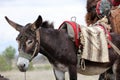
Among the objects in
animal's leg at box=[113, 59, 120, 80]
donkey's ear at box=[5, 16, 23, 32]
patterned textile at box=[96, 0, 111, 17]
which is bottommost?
animal's leg at box=[113, 59, 120, 80]

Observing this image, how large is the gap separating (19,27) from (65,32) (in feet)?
3.31

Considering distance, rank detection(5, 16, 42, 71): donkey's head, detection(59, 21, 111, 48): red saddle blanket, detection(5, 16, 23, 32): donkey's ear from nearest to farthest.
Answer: detection(5, 16, 42, 71): donkey's head
detection(5, 16, 23, 32): donkey's ear
detection(59, 21, 111, 48): red saddle blanket

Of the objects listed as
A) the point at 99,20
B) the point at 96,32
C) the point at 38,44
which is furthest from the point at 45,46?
the point at 99,20

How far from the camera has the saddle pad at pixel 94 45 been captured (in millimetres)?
11617

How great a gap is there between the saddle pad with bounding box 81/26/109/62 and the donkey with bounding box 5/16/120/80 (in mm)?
176

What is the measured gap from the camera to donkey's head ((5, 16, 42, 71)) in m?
10.9

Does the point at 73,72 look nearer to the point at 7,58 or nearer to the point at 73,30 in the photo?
the point at 73,30

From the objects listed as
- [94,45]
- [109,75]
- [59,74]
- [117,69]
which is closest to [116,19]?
[109,75]

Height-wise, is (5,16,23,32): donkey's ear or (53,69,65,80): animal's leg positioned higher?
(5,16,23,32): donkey's ear

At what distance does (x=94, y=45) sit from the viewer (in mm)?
11734

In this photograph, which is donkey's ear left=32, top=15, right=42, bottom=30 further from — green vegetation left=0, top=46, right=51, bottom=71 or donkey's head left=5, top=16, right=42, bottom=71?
green vegetation left=0, top=46, right=51, bottom=71

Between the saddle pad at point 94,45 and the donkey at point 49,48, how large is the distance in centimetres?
18

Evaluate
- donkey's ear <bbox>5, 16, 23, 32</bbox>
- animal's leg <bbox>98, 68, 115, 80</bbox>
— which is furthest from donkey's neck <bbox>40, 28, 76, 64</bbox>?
animal's leg <bbox>98, 68, 115, 80</bbox>

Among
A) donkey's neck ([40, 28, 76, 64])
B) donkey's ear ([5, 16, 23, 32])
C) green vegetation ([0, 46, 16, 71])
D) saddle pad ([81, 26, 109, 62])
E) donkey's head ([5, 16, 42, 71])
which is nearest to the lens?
donkey's head ([5, 16, 42, 71])
